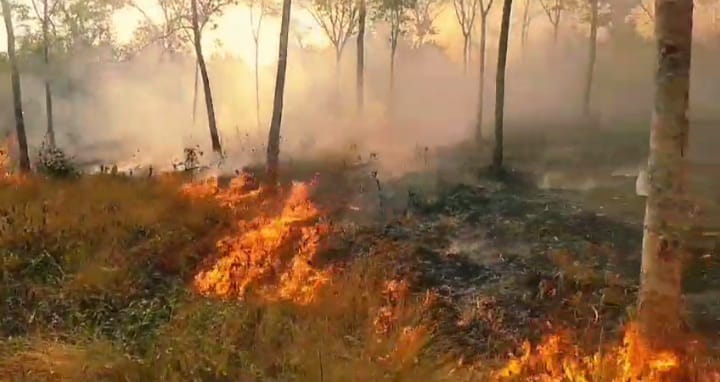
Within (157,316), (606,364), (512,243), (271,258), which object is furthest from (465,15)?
(606,364)

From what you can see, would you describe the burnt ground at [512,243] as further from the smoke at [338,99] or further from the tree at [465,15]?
the tree at [465,15]

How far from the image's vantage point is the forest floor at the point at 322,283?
5172mm

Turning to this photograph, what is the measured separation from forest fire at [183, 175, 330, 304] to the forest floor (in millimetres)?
34

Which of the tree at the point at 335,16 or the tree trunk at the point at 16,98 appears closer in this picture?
the tree trunk at the point at 16,98

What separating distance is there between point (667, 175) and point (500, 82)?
11557 millimetres

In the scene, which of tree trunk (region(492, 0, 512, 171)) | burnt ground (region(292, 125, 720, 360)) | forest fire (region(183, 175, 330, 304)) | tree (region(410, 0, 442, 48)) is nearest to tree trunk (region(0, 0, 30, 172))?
forest fire (region(183, 175, 330, 304))

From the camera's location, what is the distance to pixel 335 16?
35.0 meters

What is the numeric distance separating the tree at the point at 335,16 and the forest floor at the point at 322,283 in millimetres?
20622

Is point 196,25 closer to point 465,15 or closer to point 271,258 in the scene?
point 271,258

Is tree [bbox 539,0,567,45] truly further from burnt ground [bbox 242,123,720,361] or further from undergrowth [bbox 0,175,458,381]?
undergrowth [bbox 0,175,458,381]

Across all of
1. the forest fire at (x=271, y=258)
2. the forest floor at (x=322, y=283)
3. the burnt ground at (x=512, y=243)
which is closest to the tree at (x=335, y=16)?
the burnt ground at (x=512, y=243)

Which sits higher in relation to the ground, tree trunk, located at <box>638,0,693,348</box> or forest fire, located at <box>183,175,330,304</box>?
tree trunk, located at <box>638,0,693,348</box>

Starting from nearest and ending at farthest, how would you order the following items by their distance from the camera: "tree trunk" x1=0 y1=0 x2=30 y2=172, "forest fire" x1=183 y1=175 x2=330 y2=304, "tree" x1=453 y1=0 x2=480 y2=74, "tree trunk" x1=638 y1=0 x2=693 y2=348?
"tree trunk" x1=638 y1=0 x2=693 y2=348 → "forest fire" x1=183 y1=175 x2=330 y2=304 → "tree trunk" x1=0 y1=0 x2=30 y2=172 → "tree" x1=453 y1=0 x2=480 y2=74

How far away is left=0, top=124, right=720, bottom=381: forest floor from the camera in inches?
204
